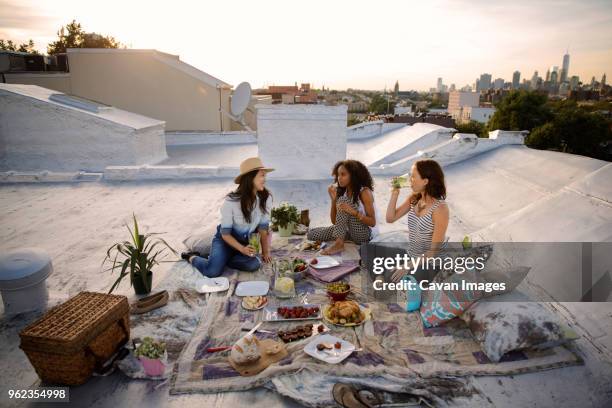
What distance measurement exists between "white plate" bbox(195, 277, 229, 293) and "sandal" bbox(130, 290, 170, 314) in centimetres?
40

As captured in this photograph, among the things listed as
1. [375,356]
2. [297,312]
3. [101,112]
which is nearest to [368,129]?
[101,112]

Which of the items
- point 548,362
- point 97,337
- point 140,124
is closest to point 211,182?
point 140,124

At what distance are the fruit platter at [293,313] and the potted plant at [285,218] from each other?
7.68 feet

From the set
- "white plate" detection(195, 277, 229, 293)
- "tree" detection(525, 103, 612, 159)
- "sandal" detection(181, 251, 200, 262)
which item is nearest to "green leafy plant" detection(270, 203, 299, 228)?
"sandal" detection(181, 251, 200, 262)

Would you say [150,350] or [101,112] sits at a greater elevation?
[101,112]

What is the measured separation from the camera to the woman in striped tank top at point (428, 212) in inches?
166

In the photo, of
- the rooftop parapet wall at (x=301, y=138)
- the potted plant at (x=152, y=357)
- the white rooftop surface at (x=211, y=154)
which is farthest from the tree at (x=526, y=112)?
the potted plant at (x=152, y=357)

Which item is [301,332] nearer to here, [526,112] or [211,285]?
[211,285]

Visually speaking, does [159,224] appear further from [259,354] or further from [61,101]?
[61,101]

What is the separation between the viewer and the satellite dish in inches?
721

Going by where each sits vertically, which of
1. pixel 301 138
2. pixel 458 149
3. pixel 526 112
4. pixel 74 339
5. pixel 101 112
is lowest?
pixel 74 339

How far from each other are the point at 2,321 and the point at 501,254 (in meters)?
6.68

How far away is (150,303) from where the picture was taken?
174 inches

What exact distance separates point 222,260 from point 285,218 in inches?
62.7
